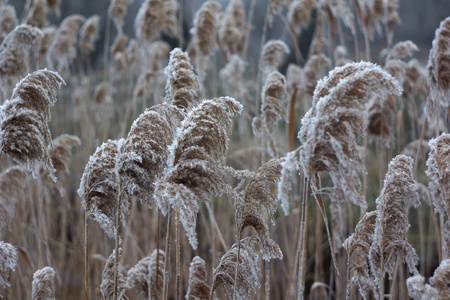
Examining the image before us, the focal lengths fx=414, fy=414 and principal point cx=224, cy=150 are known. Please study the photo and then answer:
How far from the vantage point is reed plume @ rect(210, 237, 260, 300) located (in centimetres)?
144

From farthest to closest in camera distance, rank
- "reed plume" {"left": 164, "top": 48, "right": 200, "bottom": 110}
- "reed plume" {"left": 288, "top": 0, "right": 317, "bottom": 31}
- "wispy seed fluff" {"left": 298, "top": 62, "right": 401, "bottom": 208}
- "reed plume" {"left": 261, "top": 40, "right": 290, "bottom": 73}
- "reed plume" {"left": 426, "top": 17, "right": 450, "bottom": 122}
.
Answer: "reed plume" {"left": 288, "top": 0, "right": 317, "bottom": 31}, "reed plume" {"left": 261, "top": 40, "right": 290, "bottom": 73}, "reed plume" {"left": 426, "top": 17, "right": 450, "bottom": 122}, "reed plume" {"left": 164, "top": 48, "right": 200, "bottom": 110}, "wispy seed fluff" {"left": 298, "top": 62, "right": 401, "bottom": 208}

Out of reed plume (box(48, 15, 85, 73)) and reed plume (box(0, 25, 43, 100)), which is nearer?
reed plume (box(0, 25, 43, 100))

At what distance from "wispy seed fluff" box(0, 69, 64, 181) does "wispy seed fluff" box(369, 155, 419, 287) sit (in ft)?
3.86

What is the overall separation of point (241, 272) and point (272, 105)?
3.25 ft

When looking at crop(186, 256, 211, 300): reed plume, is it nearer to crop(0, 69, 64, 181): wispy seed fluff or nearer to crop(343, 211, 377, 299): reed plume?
crop(343, 211, 377, 299): reed plume

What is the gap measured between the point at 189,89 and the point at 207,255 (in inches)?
106

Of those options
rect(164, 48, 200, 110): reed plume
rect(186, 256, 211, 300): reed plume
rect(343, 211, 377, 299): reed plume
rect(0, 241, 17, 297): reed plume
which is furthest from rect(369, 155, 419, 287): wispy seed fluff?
rect(0, 241, 17, 297): reed plume

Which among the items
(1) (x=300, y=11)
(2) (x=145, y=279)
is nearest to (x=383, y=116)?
(1) (x=300, y=11)

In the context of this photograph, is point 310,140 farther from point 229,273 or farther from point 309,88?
point 309,88

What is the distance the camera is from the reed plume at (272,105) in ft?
7.03

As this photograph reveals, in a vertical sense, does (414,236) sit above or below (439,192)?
above

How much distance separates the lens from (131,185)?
4.30 ft

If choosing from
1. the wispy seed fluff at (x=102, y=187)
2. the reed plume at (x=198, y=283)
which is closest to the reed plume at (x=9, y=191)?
the wispy seed fluff at (x=102, y=187)

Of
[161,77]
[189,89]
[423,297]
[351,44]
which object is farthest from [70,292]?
[351,44]
